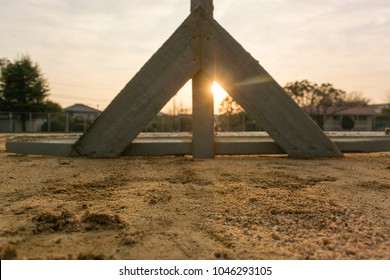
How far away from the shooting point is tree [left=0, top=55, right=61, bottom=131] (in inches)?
1139

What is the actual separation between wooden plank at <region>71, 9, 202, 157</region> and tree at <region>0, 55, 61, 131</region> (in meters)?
26.7

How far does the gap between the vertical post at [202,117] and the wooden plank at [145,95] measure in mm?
213

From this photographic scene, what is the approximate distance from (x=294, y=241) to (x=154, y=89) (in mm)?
3413

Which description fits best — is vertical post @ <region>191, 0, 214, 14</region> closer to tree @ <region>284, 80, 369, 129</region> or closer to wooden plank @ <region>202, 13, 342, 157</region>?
wooden plank @ <region>202, 13, 342, 157</region>

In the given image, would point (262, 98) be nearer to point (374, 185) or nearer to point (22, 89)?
point (374, 185)

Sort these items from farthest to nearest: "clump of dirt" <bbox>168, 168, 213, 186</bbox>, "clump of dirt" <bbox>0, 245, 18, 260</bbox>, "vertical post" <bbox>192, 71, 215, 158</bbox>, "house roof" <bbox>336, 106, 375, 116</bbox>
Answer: "house roof" <bbox>336, 106, 375, 116</bbox> → "vertical post" <bbox>192, 71, 215, 158</bbox> → "clump of dirt" <bbox>168, 168, 213, 186</bbox> → "clump of dirt" <bbox>0, 245, 18, 260</bbox>

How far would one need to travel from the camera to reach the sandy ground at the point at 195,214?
1556 mm

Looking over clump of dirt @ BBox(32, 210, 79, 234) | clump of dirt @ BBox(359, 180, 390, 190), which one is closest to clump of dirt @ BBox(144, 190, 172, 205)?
clump of dirt @ BBox(32, 210, 79, 234)

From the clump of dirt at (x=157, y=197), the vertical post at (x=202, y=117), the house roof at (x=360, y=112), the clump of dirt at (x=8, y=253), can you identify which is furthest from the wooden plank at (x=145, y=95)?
the house roof at (x=360, y=112)

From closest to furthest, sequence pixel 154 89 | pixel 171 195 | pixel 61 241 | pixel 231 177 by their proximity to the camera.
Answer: pixel 61 241 < pixel 171 195 < pixel 231 177 < pixel 154 89

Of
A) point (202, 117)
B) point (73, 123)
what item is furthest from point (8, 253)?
point (73, 123)

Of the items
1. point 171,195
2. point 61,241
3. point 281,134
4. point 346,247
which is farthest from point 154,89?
point 346,247

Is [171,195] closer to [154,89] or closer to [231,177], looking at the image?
[231,177]

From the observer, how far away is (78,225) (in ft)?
6.16
